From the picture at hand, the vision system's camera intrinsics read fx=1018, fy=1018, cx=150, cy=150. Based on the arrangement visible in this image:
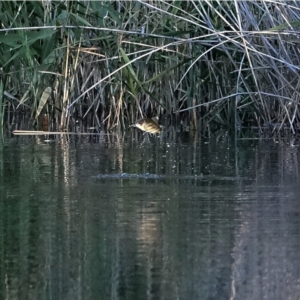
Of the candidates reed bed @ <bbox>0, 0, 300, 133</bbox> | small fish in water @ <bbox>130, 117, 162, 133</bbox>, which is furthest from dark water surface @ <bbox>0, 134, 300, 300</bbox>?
reed bed @ <bbox>0, 0, 300, 133</bbox>

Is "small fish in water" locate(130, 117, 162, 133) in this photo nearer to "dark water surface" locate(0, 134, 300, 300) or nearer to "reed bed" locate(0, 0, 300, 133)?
"reed bed" locate(0, 0, 300, 133)

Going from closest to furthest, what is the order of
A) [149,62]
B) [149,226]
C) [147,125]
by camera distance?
[149,226] < [147,125] < [149,62]

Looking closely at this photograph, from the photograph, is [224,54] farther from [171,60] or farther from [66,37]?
[66,37]

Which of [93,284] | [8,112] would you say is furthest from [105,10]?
[93,284]

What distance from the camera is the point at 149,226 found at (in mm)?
3504

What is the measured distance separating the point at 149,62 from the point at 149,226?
402 centimetres

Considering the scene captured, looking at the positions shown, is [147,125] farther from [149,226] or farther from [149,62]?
[149,226]

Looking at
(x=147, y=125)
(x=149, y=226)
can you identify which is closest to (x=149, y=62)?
(x=147, y=125)

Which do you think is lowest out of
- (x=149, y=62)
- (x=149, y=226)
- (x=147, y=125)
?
(x=149, y=226)

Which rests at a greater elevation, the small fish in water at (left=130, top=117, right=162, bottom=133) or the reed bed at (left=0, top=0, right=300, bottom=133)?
the reed bed at (left=0, top=0, right=300, bottom=133)

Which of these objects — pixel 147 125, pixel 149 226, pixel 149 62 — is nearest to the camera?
pixel 149 226

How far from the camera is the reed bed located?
678 cm

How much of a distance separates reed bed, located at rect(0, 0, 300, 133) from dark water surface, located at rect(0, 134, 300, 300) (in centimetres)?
132

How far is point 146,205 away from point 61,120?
3.28 meters
